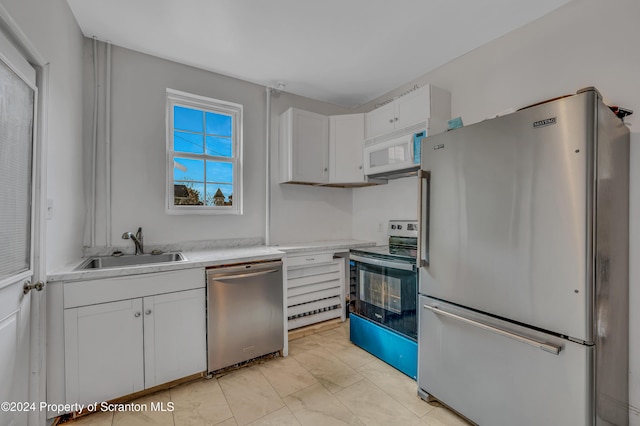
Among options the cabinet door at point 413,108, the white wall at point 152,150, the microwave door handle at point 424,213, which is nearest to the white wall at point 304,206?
the white wall at point 152,150

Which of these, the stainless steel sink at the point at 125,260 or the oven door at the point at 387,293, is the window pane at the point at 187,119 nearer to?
the stainless steel sink at the point at 125,260

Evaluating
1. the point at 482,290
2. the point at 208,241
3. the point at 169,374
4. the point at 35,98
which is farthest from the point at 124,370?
the point at 482,290

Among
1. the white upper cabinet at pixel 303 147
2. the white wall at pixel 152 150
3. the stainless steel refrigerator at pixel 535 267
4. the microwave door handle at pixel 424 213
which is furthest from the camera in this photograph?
the white upper cabinet at pixel 303 147

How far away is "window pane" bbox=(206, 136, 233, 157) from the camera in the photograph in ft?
9.48

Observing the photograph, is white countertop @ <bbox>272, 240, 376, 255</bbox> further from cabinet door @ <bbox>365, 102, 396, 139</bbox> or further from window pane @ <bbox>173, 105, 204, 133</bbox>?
window pane @ <bbox>173, 105, 204, 133</bbox>

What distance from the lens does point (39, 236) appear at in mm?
1495

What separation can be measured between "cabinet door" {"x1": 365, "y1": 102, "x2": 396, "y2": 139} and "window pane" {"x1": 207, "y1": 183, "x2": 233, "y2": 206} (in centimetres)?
167

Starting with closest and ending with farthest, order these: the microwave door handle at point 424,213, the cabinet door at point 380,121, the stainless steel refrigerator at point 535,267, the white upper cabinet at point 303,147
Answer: the stainless steel refrigerator at point 535,267
the microwave door handle at point 424,213
the cabinet door at point 380,121
the white upper cabinet at point 303,147

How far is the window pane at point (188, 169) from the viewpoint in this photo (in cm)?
270

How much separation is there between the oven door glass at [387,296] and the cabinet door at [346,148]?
106 cm

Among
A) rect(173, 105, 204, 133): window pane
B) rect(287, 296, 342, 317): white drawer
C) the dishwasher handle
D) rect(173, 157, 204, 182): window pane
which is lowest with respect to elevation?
rect(287, 296, 342, 317): white drawer

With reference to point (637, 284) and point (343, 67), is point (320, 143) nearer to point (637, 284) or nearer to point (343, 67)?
point (343, 67)

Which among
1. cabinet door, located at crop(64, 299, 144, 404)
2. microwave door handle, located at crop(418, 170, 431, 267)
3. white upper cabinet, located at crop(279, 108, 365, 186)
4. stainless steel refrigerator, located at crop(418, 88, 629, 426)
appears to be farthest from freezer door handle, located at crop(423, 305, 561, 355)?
cabinet door, located at crop(64, 299, 144, 404)

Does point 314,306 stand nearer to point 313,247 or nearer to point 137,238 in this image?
point 313,247
